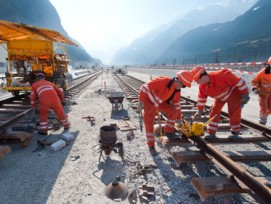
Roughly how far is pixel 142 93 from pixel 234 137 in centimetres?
202

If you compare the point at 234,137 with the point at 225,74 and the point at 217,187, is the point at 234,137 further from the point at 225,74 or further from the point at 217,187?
the point at 217,187

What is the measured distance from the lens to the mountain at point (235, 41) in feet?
248

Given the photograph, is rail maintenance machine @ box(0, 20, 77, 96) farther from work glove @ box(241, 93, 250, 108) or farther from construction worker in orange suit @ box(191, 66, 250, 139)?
work glove @ box(241, 93, 250, 108)

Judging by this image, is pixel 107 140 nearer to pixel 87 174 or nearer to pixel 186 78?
pixel 87 174

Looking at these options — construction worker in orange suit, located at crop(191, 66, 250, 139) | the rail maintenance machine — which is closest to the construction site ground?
construction worker in orange suit, located at crop(191, 66, 250, 139)

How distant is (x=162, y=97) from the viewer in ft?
14.7

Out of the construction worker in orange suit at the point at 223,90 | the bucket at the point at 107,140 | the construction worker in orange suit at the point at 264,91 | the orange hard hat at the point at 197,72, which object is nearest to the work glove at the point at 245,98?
the construction worker in orange suit at the point at 223,90

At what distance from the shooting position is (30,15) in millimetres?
103750

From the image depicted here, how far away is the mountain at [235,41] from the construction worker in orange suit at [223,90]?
66071 millimetres

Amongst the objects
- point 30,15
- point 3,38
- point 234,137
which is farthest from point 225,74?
point 30,15

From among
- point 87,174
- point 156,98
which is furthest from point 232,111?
point 87,174

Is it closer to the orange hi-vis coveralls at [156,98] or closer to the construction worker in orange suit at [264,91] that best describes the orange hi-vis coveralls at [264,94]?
the construction worker in orange suit at [264,91]

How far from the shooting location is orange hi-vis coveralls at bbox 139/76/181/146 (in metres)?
4.45

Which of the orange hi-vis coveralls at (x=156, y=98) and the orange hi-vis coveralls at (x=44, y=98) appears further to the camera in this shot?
the orange hi-vis coveralls at (x=44, y=98)
